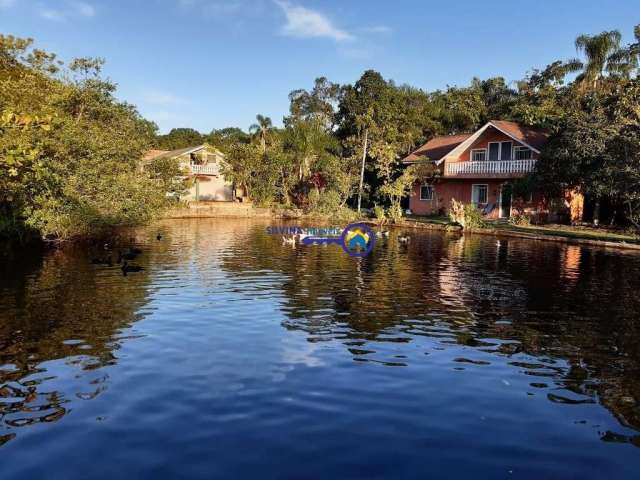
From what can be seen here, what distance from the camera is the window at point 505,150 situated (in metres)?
46.3

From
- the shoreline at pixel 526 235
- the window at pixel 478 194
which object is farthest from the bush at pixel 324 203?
the window at pixel 478 194

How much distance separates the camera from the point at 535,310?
1536cm

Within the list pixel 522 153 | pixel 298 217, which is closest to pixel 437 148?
pixel 522 153

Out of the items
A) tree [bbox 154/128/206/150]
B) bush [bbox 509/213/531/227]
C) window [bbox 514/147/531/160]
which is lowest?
bush [bbox 509/213/531/227]

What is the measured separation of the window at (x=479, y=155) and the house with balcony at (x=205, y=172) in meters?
28.1

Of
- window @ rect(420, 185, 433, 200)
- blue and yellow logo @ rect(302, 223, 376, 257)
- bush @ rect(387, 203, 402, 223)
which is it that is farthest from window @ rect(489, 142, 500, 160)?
blue and yellow logo @ rect(302, 223, 376, 257)

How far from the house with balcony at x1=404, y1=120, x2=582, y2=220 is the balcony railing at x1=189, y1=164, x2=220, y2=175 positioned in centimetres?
2425

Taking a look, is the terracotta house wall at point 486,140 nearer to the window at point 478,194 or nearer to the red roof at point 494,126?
the red roof at point 494,126

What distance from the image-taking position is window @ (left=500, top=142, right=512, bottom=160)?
152 feet

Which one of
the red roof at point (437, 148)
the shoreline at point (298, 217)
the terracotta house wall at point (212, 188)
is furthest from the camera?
the terracotta house wall at point (212, 188)

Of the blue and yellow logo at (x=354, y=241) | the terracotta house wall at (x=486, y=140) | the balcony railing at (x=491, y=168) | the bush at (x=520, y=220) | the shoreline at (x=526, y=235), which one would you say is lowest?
the blue and yellow logo at (x=354, y=241)

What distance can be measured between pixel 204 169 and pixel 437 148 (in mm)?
27329

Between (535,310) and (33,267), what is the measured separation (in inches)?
729

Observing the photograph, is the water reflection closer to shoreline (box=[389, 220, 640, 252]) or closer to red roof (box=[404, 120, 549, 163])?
shoreline (box=[389, 220, 640, 252])
